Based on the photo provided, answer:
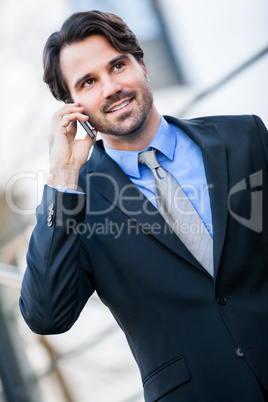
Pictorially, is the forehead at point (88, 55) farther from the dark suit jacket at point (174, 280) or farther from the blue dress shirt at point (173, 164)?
the dark suit jacket at point (174, 280)

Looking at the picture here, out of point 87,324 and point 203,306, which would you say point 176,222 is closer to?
point 203,306

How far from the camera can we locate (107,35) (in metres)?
1.73

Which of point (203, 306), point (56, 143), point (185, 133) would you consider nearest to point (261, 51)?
point (185, 133)

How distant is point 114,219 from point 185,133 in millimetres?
411

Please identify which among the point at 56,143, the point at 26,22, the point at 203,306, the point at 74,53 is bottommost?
the point at 203,306

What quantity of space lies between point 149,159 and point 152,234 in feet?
0.93

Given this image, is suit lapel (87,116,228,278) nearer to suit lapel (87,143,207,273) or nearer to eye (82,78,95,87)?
suit lapel (87,143,207,273)

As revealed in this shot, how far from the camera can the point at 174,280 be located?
1480 mm

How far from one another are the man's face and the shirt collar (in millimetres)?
66

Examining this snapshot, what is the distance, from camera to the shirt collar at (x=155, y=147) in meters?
1.67

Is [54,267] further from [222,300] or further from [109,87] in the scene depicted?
[109,87]

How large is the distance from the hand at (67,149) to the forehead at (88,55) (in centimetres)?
12

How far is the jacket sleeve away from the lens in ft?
4.75

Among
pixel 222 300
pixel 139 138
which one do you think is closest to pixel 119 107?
pixel 139 138
